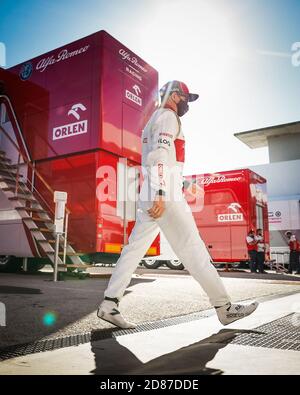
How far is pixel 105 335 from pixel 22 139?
6.58 meters

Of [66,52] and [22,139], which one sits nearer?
[66,52]

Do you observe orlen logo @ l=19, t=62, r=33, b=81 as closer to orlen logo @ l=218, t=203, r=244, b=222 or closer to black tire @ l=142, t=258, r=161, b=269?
orlen logo @ l=218, t=203, r=244, b=222

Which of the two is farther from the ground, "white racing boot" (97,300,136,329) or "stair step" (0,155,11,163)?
"stair step" (0,155,11,163)

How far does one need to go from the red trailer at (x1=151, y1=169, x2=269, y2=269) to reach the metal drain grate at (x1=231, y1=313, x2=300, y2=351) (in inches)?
376

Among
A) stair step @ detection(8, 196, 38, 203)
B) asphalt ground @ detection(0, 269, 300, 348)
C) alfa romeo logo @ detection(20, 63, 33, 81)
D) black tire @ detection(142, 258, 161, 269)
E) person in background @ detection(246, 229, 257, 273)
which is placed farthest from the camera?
black tire @ detection(142, 258, 161, 269)

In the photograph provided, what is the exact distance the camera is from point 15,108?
841 centimetres

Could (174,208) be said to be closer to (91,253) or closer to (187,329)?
(187,329)

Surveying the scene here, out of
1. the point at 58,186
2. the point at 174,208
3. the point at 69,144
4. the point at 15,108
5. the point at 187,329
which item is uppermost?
the point at 15,108

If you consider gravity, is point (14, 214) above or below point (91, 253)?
above

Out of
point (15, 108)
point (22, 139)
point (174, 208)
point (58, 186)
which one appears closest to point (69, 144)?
point (58, 186)

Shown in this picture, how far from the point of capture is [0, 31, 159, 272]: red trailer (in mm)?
6902

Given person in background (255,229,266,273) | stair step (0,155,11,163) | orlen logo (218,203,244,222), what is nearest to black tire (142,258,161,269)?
orlen logo (218,203,244,222)

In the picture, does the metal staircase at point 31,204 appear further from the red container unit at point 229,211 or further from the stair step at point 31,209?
the red container unit at point 229,211
